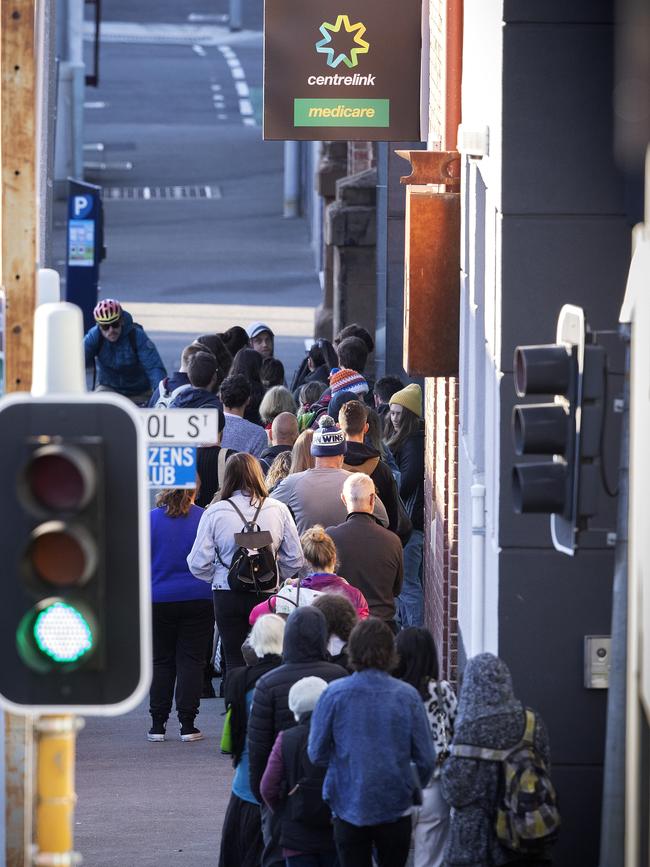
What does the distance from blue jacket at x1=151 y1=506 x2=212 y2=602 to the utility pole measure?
2876mm

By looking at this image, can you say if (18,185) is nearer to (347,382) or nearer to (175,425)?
(175,425)

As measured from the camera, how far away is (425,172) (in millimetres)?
10492

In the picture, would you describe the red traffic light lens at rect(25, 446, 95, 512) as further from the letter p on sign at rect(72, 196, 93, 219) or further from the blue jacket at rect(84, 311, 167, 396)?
the letter p on sign at rect(72, 196, 93, 219)

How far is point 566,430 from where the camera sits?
6.02 metres

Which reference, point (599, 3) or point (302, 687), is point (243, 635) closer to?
point (302, 687)

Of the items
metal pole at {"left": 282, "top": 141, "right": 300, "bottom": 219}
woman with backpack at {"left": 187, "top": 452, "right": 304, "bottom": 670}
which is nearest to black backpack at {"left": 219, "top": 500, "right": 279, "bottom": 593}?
woman with backpack at {"left": 187, "top": 452, "right": 304, "bottom": 670}

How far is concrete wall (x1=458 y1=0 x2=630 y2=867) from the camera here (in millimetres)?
7555

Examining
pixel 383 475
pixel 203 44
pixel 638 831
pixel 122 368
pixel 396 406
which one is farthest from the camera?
pixel 203 44

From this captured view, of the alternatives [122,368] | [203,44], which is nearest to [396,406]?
[122,368]

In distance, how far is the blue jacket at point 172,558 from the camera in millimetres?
10977

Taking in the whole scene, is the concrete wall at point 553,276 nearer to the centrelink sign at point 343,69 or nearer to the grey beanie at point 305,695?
the grey beanie at point 305,695

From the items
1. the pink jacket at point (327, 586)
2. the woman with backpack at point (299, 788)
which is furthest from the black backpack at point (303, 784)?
the pink jacket at point (327, 586)

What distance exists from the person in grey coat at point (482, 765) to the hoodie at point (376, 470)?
182 inches

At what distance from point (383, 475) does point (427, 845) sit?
4.16m
